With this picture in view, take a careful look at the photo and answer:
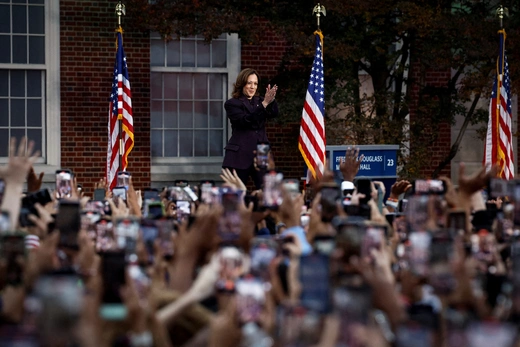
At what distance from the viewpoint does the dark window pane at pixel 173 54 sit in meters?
14.4

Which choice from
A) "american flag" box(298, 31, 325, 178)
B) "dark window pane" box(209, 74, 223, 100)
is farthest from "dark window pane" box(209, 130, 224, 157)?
"american flag" box(298, 31, 325, 178)

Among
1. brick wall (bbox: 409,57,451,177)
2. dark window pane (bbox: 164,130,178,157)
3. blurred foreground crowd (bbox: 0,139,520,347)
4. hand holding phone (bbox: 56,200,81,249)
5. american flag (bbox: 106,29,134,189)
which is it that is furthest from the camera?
dark window pane (bbox: 164,130,178,157)

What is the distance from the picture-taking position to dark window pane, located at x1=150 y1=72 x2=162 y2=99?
14.4 m

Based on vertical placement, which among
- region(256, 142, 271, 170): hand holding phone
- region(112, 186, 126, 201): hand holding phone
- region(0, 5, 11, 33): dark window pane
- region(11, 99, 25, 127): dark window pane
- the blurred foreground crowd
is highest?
region(0, 5, 11, 33): dark window pane

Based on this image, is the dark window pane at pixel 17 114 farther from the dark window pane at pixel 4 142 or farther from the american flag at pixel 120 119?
the american flag at pixel 120 119

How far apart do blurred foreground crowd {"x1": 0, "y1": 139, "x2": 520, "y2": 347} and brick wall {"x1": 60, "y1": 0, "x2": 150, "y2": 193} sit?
935 cm

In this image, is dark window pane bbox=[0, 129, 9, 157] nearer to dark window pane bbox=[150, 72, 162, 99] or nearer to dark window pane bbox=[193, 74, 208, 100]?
dark window pane bbox=[150, 72, 162, 99]

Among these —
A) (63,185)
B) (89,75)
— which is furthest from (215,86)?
(63,185)

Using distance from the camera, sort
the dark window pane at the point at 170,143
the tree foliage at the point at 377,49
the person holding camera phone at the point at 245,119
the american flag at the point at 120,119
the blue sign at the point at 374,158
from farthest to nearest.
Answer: the dark window pane at the point at 170,143 < the tree foliage at the point at 377,49 < the american flag at the point at 120,119 < the blue sign at the point at 374,158 < the person holding camera phone at the point at 245,119

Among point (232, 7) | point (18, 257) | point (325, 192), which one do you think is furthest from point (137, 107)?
point (18, 257)

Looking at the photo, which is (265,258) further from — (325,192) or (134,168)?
(134,168)

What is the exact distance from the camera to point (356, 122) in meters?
13.6

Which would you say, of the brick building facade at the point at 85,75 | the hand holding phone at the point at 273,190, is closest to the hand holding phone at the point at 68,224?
the hand holding phone at the point at 273,190

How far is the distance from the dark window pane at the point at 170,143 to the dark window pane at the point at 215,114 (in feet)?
1.72
